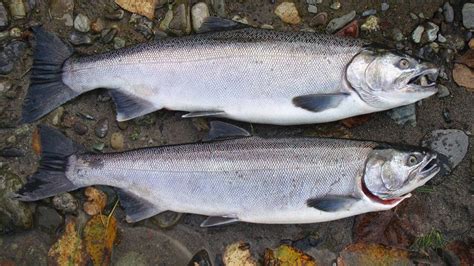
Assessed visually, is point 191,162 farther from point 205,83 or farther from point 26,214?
point 26,214

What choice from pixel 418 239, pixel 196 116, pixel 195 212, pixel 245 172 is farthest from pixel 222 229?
pixel 418 239

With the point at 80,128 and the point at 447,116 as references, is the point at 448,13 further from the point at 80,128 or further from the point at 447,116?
the point at 80,128

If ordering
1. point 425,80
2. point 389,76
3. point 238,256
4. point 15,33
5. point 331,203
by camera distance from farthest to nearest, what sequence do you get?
1. point 15,33
2. point 238,256
3. point 425,80
4. point 389,76
5. point 331,203

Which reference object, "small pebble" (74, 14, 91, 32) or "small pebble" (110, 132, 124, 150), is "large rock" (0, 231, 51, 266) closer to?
"small pebble" (110, 132, 124, 150)

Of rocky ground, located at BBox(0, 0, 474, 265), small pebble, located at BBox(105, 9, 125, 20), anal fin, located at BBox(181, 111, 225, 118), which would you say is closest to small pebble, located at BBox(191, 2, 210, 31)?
rocky ground, located at BBox(0, 0, 474, 265)

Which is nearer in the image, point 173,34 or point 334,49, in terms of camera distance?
point 334,49

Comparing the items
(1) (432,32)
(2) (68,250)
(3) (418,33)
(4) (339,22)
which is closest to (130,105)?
(2) (68,250)
